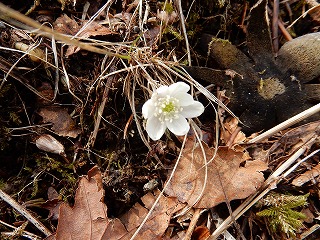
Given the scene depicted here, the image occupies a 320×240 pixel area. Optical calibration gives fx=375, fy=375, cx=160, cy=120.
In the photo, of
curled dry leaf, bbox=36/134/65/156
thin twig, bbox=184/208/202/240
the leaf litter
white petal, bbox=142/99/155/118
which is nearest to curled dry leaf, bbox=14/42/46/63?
the leaf litter

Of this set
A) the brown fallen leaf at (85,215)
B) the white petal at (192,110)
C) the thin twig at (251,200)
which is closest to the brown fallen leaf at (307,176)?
the thin twig at (251,200)

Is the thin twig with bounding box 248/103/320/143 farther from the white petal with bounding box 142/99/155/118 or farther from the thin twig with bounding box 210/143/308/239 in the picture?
the white petal with bounding box 142/99/155/118

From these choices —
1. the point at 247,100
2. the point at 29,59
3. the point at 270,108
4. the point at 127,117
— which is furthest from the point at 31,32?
the point at 270,108

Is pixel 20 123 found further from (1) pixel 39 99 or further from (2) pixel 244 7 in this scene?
(2) pixel 244 7

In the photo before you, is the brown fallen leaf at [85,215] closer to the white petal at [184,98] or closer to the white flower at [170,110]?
the white flower at [170,110]

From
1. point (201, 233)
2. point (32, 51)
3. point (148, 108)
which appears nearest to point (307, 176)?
point (201, 233)

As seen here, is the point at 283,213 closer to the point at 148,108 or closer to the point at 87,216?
the point at 148,108
